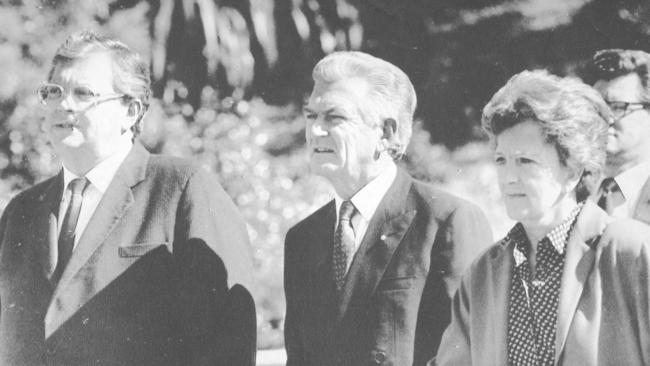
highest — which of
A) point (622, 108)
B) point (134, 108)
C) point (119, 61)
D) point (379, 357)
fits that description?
point (119, 61)

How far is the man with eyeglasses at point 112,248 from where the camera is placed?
291cm

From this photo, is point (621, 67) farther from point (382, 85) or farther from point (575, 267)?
point (575, 267)

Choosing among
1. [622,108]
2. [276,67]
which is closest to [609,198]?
[622,108]

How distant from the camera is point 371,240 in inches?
108

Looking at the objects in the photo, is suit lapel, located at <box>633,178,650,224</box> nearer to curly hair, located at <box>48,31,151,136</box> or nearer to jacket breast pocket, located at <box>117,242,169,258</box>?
jacket breast pocket, located at <box>117,242,169,258</box>

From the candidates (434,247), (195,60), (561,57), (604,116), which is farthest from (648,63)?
(195,60)

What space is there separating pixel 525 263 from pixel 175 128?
1474 millimetres

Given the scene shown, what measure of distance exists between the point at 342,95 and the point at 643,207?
0.95m

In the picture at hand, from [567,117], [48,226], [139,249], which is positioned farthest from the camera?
[48,226]

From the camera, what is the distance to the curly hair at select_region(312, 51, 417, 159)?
282 cm

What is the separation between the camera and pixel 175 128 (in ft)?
10.7

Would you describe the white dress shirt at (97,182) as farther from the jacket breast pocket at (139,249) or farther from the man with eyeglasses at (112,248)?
the jacket breast pocket at (139,249)

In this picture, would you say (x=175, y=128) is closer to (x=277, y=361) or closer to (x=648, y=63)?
(x=277, y=361)

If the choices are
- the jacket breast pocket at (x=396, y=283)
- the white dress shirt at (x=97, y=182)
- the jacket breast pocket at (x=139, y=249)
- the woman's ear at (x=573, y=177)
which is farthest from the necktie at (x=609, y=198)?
the white dress shirt at (x=97, y=182)
